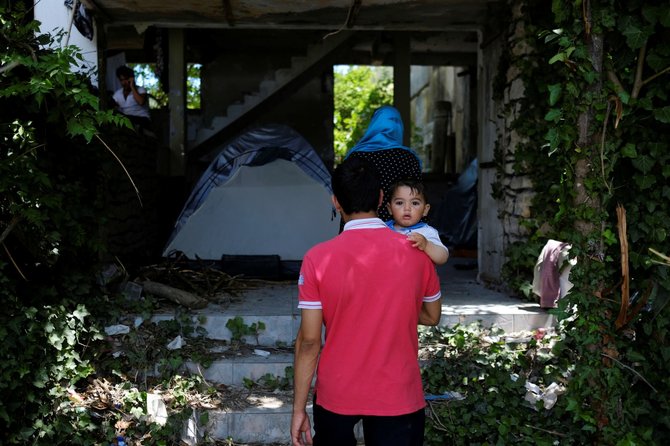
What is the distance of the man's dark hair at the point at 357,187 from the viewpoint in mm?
2371

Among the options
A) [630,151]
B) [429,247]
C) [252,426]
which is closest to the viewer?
[429,247]

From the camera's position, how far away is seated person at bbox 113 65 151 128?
8.05m

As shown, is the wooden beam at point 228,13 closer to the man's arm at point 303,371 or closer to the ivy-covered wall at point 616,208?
the ivy-covered wall at point 616,208

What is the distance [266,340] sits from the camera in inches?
200

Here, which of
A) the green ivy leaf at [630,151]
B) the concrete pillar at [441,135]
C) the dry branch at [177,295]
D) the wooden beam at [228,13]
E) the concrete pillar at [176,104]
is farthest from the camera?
the concrete pillar at [441,135]

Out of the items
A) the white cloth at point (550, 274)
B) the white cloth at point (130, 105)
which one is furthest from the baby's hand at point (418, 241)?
the white cloth at point (130, 105)

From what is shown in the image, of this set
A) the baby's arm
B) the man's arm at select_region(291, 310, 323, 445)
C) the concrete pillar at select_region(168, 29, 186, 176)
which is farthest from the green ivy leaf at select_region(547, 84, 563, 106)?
the concrete pillar at select_region(168, 29, 186, 176)

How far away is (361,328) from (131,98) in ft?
21.9

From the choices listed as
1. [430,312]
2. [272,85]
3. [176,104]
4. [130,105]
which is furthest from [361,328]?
[272,85]

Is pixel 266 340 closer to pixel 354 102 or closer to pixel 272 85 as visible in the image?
pixel 272 85

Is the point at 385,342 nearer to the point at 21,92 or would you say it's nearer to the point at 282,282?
the point at 21,92

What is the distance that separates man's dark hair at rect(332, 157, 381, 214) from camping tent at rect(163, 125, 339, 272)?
482 cm

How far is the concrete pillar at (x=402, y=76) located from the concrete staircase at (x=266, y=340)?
4469mm

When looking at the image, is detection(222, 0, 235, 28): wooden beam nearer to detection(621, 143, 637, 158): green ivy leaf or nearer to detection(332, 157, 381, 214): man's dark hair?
detection(621, 143, 637, 158): green ivy leaf
